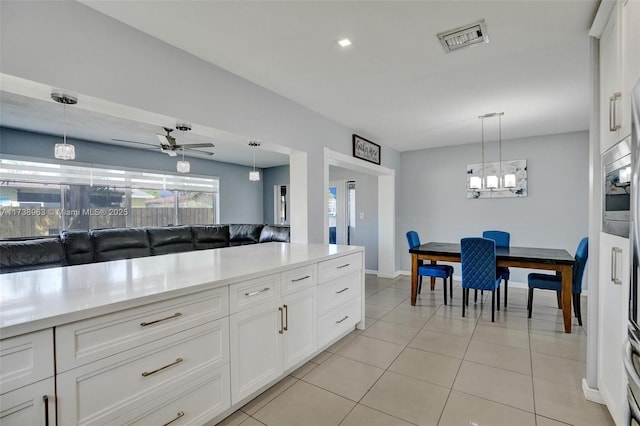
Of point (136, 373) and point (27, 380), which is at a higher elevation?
point (27, 380)

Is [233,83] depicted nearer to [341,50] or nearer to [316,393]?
[341,50]

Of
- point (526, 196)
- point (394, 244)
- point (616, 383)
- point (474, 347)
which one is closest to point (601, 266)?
point (616, 383)

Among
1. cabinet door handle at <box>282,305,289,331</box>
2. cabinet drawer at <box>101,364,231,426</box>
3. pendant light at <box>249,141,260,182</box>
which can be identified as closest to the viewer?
cabinet drawer at <box>101,364,231,426</box>

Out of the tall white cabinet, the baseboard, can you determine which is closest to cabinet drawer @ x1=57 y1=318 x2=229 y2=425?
the tall white cabinet

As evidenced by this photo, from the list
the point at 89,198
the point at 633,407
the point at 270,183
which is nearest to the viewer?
the point at 633,407

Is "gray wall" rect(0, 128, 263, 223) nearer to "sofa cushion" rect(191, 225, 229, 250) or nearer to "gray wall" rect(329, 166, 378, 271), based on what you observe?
"sofa cushion" rect(191, 225, 229, 250)

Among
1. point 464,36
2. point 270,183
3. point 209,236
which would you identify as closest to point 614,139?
point 464,36

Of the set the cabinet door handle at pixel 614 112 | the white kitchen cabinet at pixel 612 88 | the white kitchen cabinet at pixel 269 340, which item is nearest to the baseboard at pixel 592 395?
the white kitchen cabinet at pixel 612 88

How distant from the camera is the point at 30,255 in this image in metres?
3.51

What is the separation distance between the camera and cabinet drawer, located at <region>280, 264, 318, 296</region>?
2.13 m

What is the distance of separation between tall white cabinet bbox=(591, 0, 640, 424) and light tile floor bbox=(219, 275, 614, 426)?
1.28 ft

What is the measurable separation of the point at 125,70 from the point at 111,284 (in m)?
1.33

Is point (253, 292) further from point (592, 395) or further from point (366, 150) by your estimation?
point (366, 150)

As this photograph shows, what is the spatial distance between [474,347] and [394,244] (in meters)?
3.10
